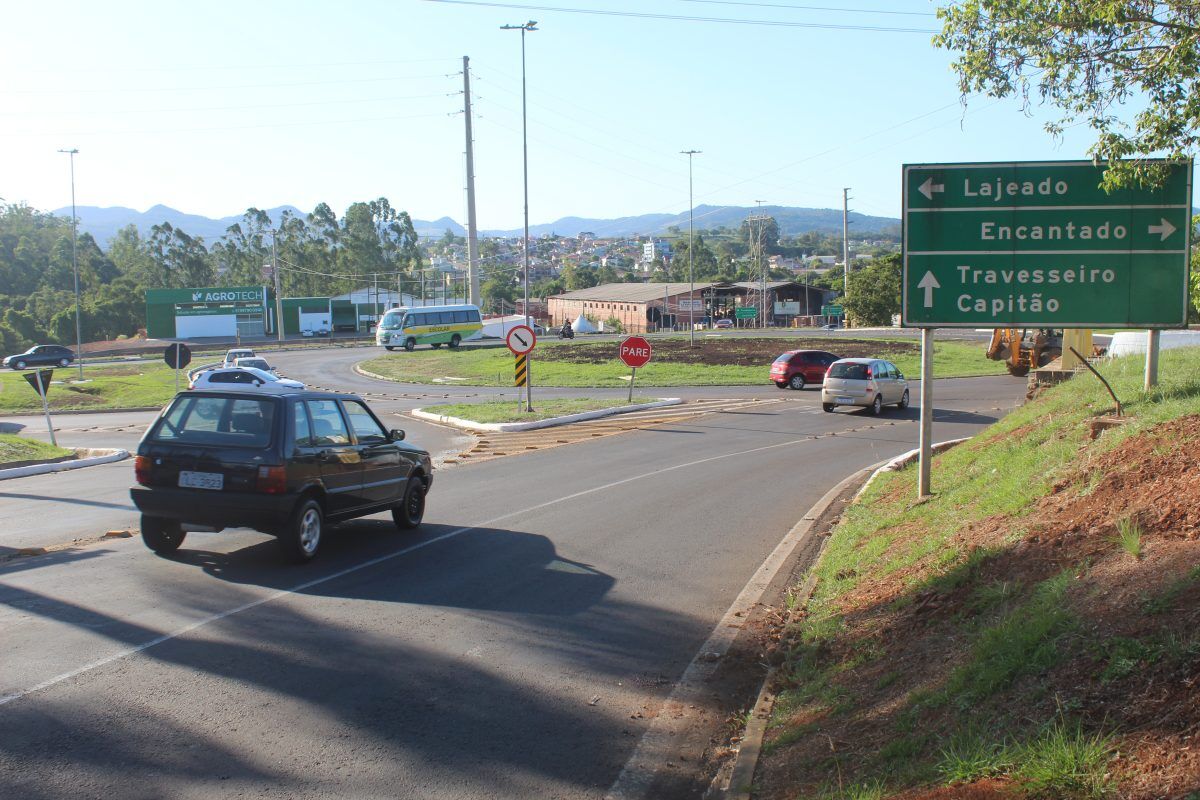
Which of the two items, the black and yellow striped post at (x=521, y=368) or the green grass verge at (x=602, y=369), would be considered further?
the green grass verge at (x=602, y=369)

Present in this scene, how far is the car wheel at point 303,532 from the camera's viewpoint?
942 centimetres

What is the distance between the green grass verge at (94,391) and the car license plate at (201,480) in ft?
101

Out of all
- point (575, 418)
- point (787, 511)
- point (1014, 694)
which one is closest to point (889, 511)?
point (787, 511)

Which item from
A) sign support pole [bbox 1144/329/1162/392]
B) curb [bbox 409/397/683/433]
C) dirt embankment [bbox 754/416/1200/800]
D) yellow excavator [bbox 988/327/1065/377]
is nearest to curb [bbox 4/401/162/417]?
curb [bbox 409/397/683/433]

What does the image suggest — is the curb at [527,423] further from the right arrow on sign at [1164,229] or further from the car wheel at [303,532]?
the right arrow on sign at [1164,229]

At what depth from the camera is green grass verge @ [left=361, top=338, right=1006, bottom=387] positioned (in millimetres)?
45188

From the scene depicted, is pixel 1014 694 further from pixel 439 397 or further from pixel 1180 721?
pixel 439 397

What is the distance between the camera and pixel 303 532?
31.8ft

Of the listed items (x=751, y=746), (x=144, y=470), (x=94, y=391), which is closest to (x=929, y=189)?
(x=751, y=746)

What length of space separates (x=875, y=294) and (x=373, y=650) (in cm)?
8573

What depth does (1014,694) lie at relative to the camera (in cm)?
471

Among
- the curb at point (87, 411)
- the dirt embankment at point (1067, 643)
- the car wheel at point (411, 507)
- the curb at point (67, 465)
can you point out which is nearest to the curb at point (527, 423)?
the curb at point (67, 465)

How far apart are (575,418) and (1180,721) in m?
24.9

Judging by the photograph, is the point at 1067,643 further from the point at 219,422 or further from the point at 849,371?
the point at 849,371
